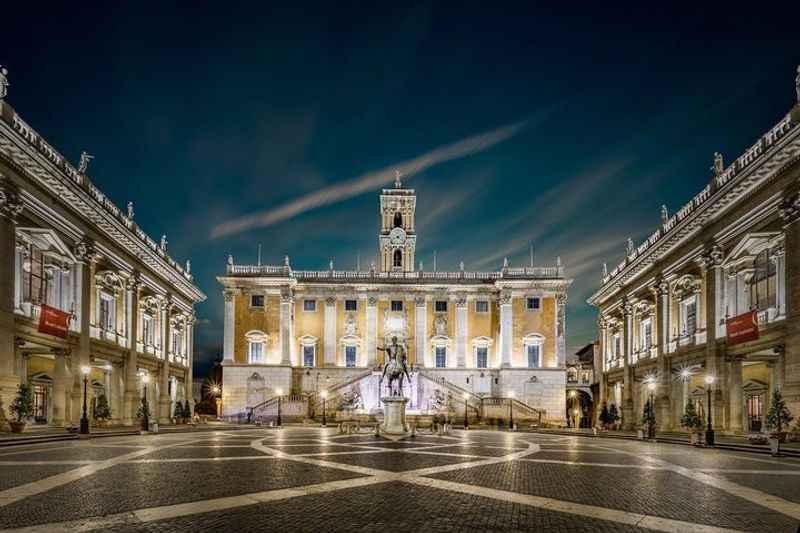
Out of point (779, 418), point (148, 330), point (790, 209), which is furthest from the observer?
point (148, 330)

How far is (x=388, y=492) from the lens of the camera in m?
13.8

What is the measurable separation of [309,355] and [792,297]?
4866 centimetres

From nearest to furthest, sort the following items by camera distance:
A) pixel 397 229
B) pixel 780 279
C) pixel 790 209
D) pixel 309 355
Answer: pixel 790 209 → pixel 780 279 → pixel 309 355 → pixel 397 229

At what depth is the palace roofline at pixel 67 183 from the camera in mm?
29250

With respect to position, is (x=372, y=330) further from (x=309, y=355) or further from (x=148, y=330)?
(x=148, y=330)

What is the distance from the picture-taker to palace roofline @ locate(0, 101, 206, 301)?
2925 centimetres

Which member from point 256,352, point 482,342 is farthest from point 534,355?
point 256,352

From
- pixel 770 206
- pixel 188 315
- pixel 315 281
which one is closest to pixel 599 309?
pixel 315 281

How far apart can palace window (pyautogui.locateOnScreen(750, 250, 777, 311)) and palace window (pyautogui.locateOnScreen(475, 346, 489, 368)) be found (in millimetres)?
35856

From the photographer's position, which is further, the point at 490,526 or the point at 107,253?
the point at 107,253

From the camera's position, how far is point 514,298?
69062 mm

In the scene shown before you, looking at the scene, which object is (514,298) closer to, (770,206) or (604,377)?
(604,377)

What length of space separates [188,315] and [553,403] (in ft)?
123

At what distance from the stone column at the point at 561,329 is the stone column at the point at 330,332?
23003 millimetres
